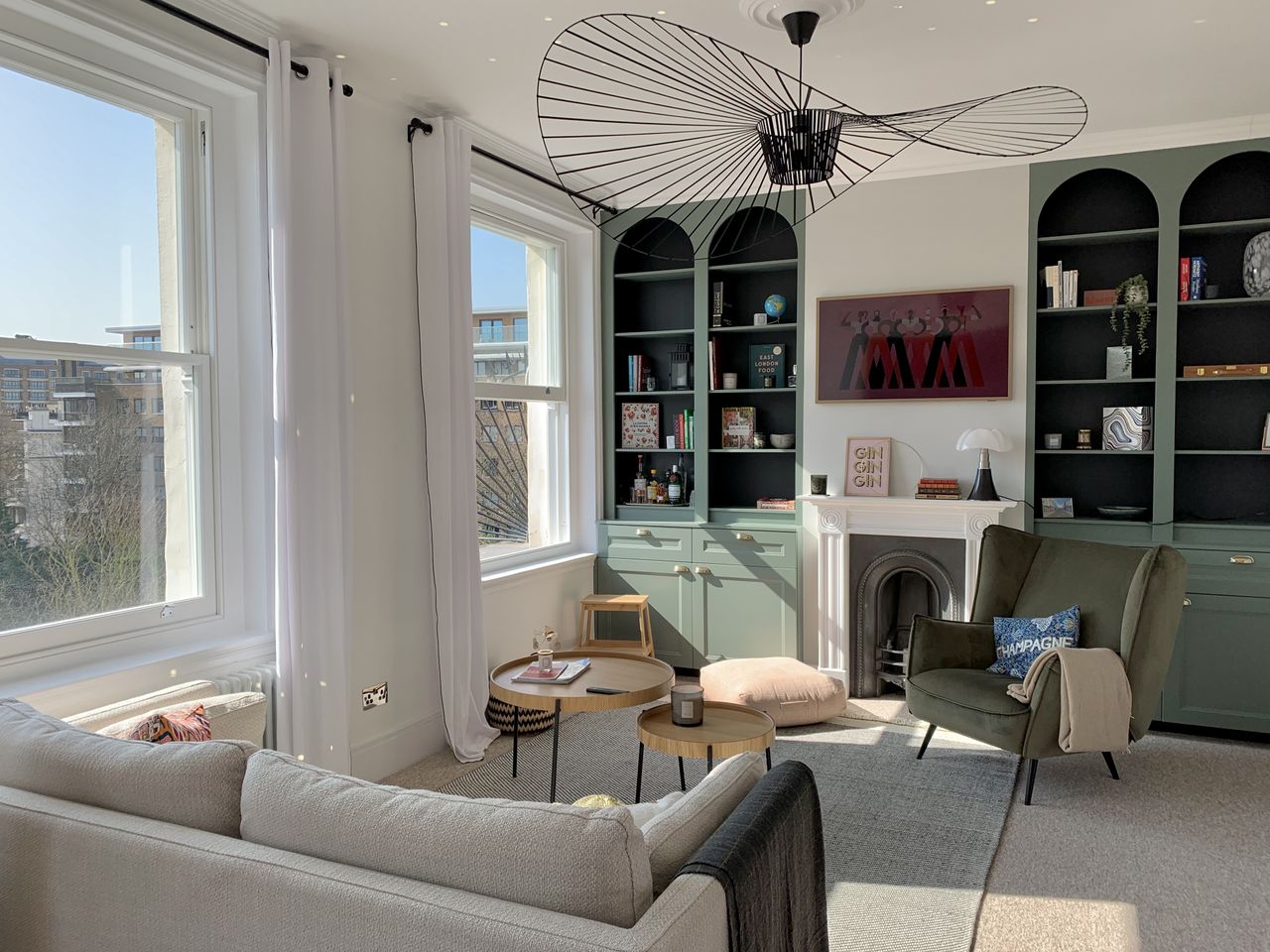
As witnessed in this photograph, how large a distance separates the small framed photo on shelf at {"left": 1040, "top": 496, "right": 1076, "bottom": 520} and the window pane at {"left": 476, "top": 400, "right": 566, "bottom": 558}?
2670 mm

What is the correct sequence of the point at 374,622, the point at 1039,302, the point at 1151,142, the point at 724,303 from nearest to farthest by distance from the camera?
the point at 374,622 → the point at 1151,142 → the point at 1039,302 → the point at 724,303

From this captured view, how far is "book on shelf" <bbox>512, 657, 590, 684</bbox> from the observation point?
3617mm

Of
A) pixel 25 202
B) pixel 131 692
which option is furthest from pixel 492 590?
pixel 25 202

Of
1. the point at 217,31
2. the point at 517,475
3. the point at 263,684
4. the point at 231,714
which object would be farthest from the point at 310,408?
the point at 517,475

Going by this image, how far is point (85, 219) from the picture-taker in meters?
2.98

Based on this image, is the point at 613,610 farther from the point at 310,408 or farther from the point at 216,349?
the point at 216,349

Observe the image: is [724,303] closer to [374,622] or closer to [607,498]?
[607,498]

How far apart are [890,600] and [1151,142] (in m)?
2.59

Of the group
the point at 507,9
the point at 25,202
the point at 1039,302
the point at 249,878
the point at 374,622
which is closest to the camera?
the point at 249,878

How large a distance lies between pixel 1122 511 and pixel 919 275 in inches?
61.7

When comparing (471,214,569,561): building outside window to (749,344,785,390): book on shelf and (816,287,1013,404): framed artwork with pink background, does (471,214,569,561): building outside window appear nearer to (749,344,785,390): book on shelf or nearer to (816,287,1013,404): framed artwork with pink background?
(749,344,785,390): book on shelf

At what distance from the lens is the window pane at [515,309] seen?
5.08 meters

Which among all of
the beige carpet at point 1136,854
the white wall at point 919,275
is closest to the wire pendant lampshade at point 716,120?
the white wall at point 919,275

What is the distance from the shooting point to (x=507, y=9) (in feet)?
10.4
